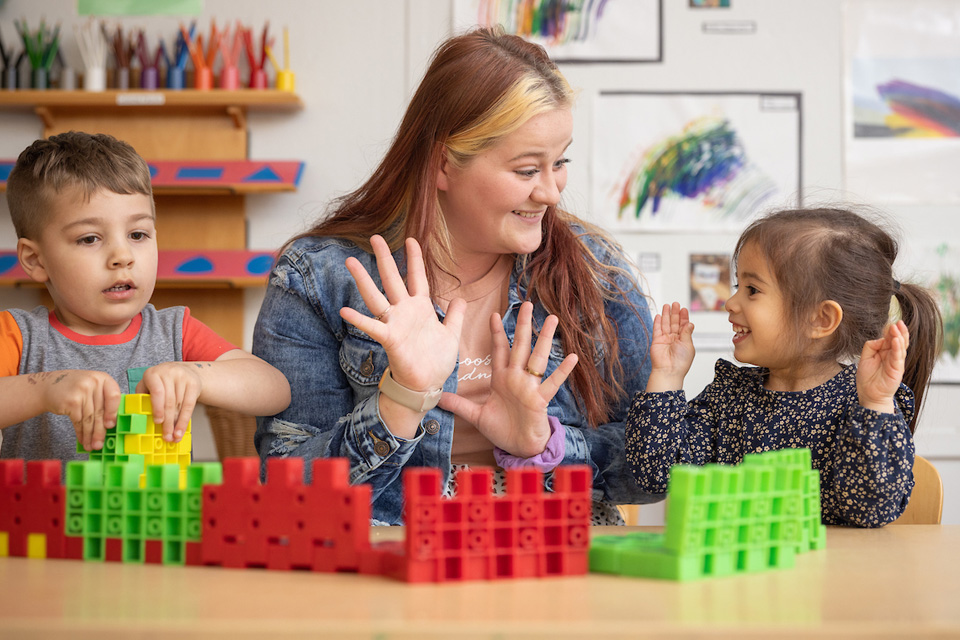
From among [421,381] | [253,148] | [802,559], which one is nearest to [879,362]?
[802,559]

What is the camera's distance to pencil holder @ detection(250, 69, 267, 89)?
2742 mm

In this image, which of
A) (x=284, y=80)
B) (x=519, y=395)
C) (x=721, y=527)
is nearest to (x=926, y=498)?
(x=519, y=395)

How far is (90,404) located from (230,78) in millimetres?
2084

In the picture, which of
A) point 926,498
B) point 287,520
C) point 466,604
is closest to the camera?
point 466,604

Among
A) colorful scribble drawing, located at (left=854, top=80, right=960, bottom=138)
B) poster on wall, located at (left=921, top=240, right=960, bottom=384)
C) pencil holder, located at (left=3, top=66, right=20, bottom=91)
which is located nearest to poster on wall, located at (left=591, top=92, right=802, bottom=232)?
colorful scribble drawing, located at (left=854, top=80, right=960, bottom=138)

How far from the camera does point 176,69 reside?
8.98 ft

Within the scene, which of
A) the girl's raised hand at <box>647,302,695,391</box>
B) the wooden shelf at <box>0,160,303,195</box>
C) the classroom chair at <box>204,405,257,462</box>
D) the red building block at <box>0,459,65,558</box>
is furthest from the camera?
the wooden shelf at <box>0,160,303,195</box>

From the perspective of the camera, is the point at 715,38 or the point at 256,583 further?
the point at 715,38

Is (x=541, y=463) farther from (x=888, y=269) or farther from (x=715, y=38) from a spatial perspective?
(x=715, y=38)

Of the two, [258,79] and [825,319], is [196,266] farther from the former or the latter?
[825,319]

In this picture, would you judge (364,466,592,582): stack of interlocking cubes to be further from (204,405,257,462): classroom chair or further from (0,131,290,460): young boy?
(204,405,257,462): classroom chair

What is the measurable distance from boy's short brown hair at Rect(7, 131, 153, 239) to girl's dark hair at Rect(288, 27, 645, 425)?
0.30 metres

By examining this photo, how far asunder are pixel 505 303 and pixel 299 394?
0.35 m

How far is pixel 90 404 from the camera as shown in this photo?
2.85 feet
